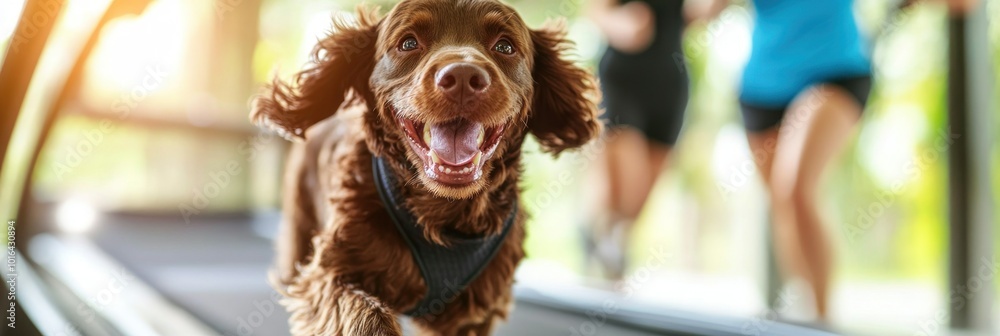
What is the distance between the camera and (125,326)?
4.71ft

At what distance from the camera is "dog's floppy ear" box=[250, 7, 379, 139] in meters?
0.80

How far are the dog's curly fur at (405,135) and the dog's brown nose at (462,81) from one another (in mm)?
14

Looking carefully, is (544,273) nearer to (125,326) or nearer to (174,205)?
(125,326)

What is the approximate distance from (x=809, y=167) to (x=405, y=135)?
64.9 inches

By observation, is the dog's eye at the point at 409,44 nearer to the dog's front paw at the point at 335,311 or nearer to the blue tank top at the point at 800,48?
the dog's front paw at the point at 335,311

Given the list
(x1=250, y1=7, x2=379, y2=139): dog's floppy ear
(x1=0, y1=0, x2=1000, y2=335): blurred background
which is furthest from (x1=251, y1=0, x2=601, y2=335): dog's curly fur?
(x1=0, y1=0, x2=1000, y2=335): blurred background

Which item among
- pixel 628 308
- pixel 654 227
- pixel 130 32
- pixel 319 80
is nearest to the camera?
pixel 319 80

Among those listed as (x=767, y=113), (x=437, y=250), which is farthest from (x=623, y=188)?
(x=437, y=250)

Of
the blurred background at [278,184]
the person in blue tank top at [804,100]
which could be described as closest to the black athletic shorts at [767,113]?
the person in blue tank top at [804,100]

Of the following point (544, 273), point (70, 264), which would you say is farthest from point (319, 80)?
point (70, 264)

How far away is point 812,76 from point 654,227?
104 cm

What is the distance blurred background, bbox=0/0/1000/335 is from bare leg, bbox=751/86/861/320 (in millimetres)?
198

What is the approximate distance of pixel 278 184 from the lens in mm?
2504

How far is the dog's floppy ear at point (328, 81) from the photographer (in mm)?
804
